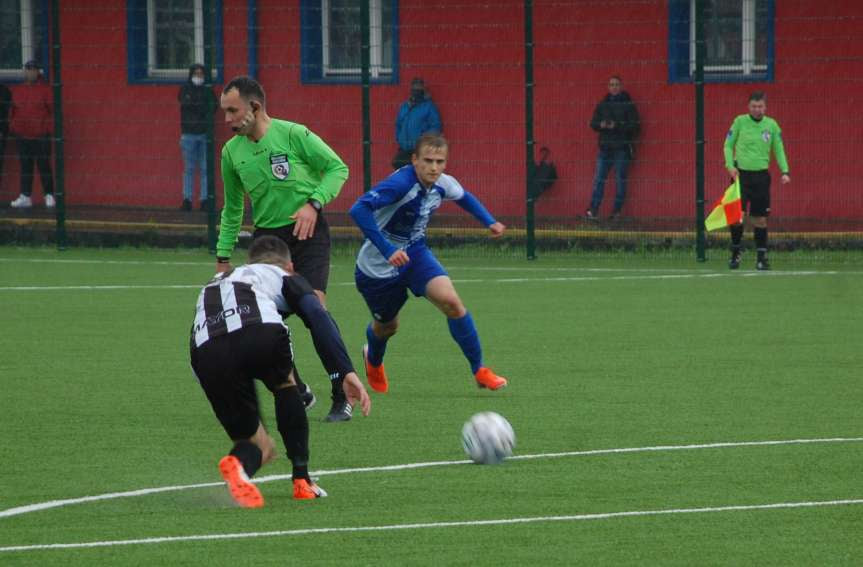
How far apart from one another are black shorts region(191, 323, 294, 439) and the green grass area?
0.40m

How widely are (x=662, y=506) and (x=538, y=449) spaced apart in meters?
1.57

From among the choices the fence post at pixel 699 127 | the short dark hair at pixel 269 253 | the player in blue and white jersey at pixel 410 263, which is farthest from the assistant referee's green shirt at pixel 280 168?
the fence post at pixel 699 127

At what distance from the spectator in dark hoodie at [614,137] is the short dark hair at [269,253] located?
14.6m

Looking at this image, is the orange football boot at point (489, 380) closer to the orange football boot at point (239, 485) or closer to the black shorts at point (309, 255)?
the black shorts at point (309, 255)

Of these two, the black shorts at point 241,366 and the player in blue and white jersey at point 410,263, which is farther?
the player in blue and white jersey at point 410,263

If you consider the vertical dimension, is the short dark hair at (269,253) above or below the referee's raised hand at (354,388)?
above

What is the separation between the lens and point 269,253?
320 inches

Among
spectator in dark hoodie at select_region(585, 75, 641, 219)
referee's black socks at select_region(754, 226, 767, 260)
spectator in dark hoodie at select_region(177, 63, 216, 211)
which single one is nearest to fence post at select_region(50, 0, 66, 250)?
spectator in dark hoodie at select_region(177, 63, 216, 211)

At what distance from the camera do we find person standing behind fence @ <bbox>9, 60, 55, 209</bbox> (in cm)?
2402

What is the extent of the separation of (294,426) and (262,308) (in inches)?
19.6

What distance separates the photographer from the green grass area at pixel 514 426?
7.14 meters

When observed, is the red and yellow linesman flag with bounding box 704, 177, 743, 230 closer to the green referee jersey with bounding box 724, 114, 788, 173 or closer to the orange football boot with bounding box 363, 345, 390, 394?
the green referee jersey with bounding box 724, 114, 788, 173

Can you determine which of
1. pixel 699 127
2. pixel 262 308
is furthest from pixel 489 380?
pixel 699 127

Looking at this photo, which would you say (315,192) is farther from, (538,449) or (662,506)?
(662,506)
